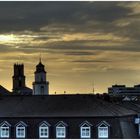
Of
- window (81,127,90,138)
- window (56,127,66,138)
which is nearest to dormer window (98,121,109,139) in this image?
window (81,127,90,138)

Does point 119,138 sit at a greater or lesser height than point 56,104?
lesser

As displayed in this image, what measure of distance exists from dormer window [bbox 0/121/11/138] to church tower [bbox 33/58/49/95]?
310 feet

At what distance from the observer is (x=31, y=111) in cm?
6756

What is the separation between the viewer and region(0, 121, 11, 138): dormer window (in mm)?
65125

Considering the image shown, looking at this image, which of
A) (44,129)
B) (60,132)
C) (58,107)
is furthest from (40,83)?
(60,132)

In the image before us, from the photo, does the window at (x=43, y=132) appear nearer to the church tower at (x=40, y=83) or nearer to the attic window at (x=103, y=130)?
the attic window at (x=103, y=130)

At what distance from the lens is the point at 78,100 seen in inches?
2721

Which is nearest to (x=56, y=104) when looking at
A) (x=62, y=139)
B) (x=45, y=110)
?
(x=45, y=110)

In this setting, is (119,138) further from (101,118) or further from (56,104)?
(56,104)

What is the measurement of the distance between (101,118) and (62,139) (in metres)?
4.65

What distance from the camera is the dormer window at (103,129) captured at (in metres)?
63.7

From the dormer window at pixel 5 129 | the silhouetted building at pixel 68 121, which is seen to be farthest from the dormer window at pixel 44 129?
the dormer window at pixel 5 129

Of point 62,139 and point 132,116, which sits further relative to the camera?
point 132,116

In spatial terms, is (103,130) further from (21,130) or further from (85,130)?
(21,130)
